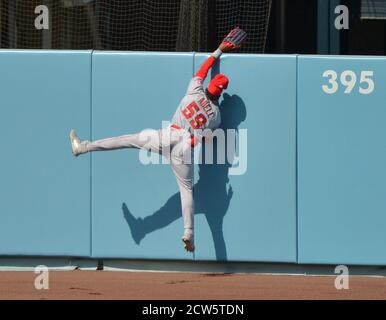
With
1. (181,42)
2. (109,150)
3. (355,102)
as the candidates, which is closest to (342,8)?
(181,42)

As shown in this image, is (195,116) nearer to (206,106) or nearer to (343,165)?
(206,106)

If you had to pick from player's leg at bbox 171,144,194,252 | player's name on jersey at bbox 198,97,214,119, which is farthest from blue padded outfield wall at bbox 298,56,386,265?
player's leg at bbox 171,144,194,252

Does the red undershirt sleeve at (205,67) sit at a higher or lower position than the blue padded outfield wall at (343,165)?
higher

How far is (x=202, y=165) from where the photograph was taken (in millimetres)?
9133

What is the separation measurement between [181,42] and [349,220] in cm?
360

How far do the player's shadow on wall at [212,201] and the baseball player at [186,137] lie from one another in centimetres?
19

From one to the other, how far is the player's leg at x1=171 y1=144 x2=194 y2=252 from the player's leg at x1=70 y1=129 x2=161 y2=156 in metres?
0.21

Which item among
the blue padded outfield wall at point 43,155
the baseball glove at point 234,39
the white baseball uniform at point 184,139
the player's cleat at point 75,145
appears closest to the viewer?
the white baseball uniform at point 184,139

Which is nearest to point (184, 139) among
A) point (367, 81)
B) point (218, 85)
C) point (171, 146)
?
point (171, 146)

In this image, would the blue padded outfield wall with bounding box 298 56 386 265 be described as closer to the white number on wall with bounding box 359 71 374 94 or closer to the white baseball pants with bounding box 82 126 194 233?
the white number on wall with bounding box 359 71 374 94

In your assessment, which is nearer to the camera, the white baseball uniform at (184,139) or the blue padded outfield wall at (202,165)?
the white baseball uniform at (184,139)

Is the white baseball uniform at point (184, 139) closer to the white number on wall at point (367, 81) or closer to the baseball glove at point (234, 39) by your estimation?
the baseball glove at point (234, 39)

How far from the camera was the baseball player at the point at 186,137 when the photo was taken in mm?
8844

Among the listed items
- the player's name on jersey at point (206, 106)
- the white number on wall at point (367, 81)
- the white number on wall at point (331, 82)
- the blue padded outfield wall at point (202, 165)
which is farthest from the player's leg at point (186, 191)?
the white number on wall at point (367, 81)
